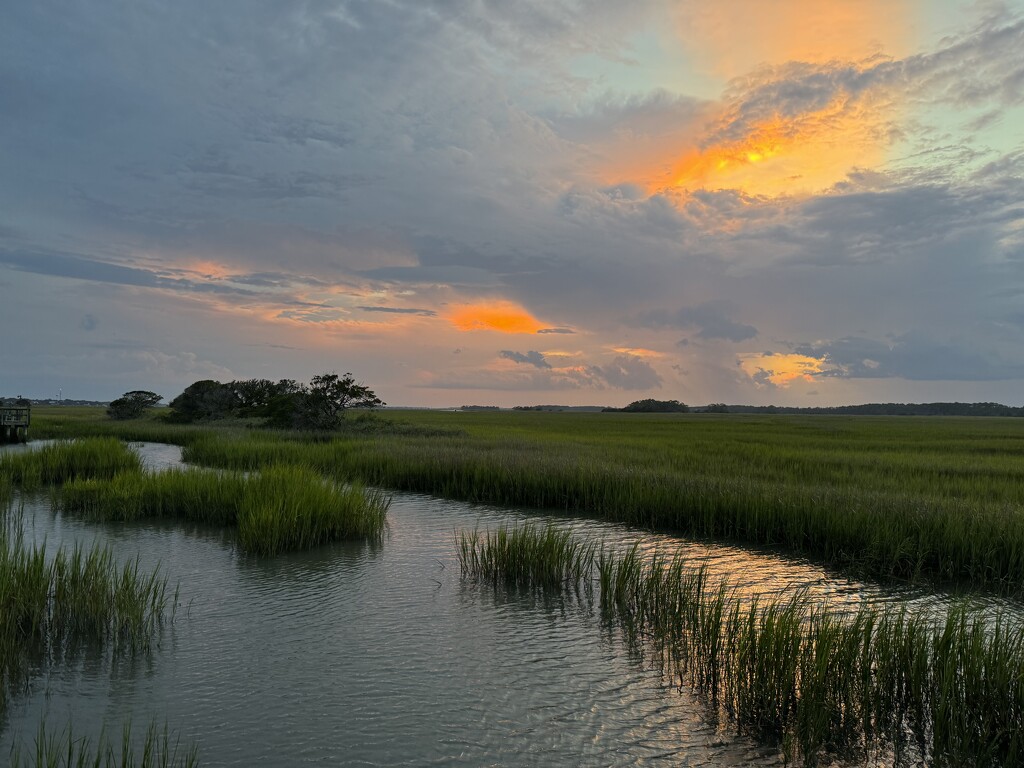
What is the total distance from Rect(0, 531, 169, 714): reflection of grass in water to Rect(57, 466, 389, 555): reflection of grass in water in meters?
4.00

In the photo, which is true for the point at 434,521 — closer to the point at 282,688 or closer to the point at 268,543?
the point at 268,543

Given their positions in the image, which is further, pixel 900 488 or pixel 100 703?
pixel 900 488

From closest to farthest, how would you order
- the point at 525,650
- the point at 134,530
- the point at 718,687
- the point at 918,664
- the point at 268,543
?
the point at 918,664
the point at 718,687
the point at 525,650
the point at 268,543
the point at 134,530

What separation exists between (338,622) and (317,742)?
112 inches

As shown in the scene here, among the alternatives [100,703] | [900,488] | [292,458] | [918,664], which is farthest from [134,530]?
[900,488]

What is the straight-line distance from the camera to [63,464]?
20062mm

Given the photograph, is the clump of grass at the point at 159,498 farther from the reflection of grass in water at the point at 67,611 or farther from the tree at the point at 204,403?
the tree at the point at 204,403

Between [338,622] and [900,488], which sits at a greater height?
[900,488]

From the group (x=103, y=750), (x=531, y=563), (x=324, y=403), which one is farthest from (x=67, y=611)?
(x=324, y=403)

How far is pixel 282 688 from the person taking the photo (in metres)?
6.25

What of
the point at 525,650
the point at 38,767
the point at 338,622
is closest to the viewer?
the point at 38,767

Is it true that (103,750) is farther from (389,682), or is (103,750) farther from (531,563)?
(531,563)

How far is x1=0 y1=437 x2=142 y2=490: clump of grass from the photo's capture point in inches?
754

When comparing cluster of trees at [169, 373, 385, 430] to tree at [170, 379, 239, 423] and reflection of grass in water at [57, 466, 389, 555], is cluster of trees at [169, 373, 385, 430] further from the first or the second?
reflection of grass in water at [57, 466, 389, 555]
